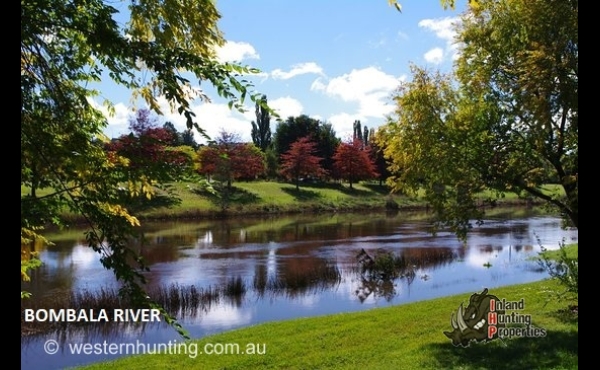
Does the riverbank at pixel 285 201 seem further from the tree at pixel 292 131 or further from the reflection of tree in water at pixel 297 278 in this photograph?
the reflection of tree in water at pixel 297 278

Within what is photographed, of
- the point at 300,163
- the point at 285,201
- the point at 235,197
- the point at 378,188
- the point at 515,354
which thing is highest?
the point at 300,163

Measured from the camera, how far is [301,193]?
61500 mm

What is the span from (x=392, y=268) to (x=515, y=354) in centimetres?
1226

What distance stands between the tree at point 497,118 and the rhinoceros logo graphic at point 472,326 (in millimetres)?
1739

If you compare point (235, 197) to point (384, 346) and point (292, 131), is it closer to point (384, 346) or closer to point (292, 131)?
point (292, 131)

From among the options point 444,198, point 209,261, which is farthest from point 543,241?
point 444,198

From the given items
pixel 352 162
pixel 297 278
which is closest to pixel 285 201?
pixel 352 162

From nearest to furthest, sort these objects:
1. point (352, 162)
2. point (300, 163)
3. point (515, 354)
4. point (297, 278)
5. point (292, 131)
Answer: point (515, 354) → point (297, 278) → point (300, 163) → point (352, 162) → point (292, 131)

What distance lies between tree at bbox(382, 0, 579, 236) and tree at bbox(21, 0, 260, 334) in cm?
591

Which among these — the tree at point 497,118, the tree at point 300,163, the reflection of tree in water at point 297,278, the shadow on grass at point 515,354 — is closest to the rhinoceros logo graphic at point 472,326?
the shadow on grass at point 515,354

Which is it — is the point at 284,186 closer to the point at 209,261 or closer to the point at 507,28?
the point at 209,261

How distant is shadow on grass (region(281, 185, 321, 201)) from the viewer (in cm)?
5977

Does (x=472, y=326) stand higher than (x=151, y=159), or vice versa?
(x=151, y=159)

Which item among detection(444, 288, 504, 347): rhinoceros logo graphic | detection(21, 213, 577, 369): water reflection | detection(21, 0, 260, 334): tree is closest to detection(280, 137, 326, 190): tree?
detection(21, 213, 577, 369): water reflection
